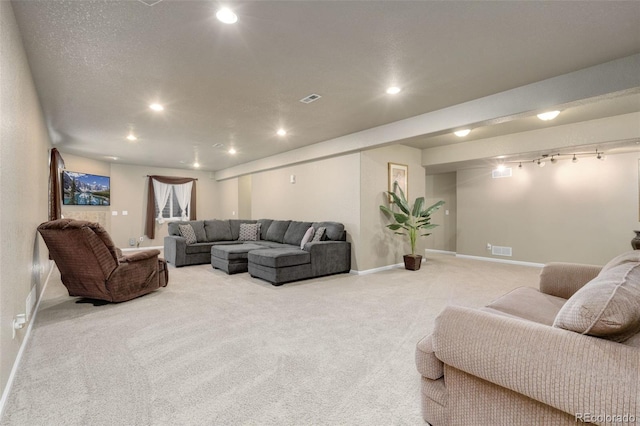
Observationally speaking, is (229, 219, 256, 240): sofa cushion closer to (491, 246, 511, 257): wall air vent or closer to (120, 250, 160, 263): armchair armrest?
(120, 250, 160, 263): armchair armrest

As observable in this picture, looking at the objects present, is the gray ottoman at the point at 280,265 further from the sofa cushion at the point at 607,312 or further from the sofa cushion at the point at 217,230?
the sofa cushion at the point at 607,312

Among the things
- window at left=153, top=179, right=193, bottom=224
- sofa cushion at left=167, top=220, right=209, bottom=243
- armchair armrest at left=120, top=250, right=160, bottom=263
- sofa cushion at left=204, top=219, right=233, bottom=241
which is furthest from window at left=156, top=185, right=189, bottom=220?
armchair armrest at left=120, top=250, right=160, bottom=263

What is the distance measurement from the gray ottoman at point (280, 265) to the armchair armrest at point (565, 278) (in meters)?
3.15

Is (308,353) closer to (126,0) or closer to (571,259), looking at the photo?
(126,0)

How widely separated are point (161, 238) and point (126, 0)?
325 inches

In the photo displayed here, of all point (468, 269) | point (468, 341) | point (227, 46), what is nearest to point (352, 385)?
point (468, 341)

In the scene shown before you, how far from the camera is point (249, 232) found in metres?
7.04

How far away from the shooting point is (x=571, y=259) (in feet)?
18.9

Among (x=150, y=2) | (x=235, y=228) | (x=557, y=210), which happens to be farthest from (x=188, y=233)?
(x=557, y=210)

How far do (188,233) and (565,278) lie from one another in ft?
20.6

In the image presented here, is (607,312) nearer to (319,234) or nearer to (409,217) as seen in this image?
(319,234)

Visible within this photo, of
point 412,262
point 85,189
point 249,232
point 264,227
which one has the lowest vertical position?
point 412,262

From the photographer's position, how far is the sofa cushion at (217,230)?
6.83m

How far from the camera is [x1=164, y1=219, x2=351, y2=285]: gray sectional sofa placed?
4630 mm
